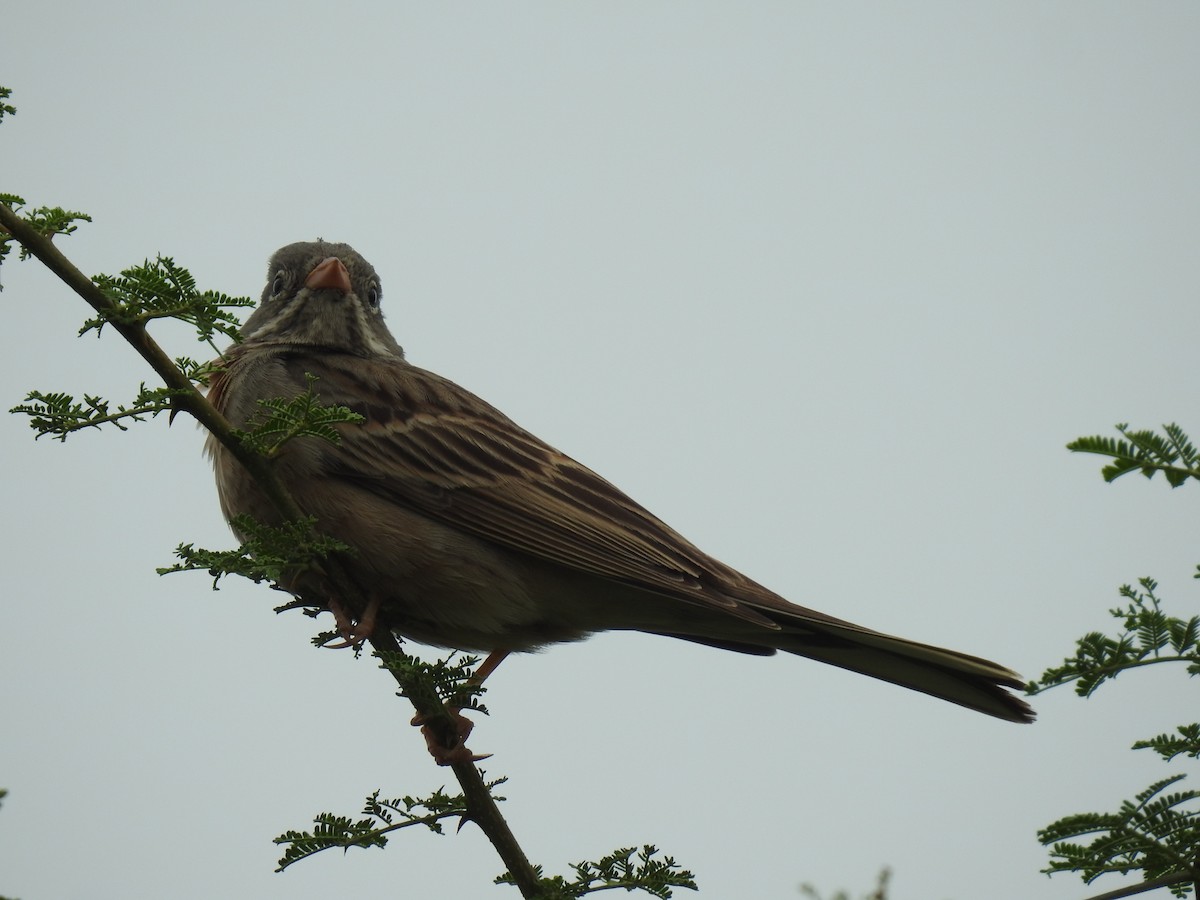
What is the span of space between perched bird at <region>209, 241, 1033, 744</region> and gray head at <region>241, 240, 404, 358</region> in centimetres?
39

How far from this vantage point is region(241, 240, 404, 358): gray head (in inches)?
309

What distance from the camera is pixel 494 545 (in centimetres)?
664

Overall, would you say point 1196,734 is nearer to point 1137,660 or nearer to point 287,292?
point 1137,660

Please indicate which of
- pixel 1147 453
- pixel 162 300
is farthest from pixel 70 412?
pixel 1147 453

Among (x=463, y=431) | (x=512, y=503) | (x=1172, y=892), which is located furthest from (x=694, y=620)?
(x=1172, y=892)

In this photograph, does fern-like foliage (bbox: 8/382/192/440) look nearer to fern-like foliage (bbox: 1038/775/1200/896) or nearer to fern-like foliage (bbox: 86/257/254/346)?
fern-like foliage (bbox: 86/257/254/346)

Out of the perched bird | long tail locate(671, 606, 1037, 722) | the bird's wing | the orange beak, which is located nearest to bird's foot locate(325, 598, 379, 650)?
the perched bird

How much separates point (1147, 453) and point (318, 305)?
561cm

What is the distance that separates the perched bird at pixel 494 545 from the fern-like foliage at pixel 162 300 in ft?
5.76

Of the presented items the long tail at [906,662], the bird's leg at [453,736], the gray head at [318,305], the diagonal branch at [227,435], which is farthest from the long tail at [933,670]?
the gray head at [318,305]

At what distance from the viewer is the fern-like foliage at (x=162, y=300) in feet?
13.7

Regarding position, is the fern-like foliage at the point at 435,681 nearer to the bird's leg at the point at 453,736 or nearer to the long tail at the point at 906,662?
the bird's leg at the point at 453,736

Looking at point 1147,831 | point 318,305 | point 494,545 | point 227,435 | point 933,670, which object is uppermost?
point 318,305

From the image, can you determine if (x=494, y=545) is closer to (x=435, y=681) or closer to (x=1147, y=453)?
(x=435, y=681)
